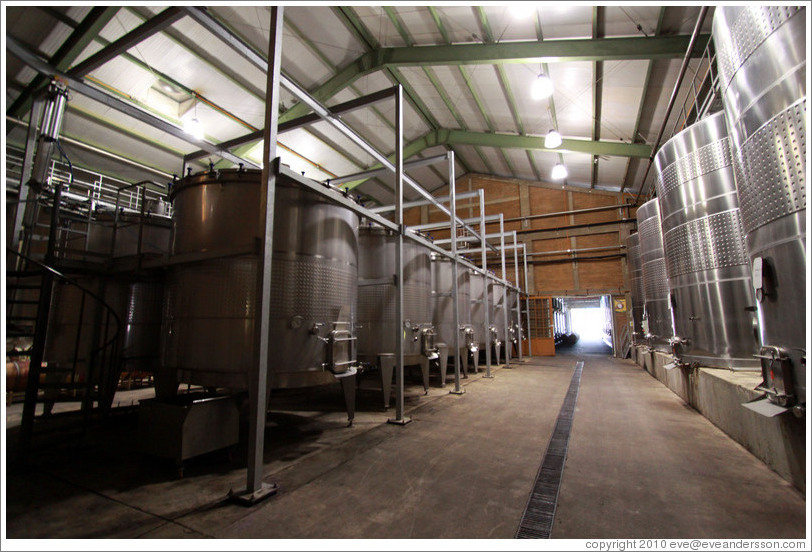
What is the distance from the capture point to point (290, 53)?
934 cm

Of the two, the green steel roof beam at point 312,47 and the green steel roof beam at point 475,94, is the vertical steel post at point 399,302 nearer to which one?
the green steel roof beam at point 312,47

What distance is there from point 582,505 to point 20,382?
31.0ft

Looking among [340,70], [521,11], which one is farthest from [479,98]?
[340,70]

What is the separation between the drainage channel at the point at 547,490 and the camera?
7.60ft

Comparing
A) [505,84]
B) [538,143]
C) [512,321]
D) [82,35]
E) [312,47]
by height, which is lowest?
[512,321]

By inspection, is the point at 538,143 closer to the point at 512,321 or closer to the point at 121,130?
the point at 512,321

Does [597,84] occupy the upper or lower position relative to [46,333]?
upper

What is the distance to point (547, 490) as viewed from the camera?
2.87m

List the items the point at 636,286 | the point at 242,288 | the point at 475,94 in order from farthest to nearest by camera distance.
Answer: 1. the point at 636,286
2. the point at 475,94
3. the point at 242,288

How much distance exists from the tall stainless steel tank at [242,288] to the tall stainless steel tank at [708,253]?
5087 mm

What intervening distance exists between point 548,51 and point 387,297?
680cm

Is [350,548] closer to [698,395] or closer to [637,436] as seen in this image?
[637,436]

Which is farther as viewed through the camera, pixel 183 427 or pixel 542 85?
pixel 542 85

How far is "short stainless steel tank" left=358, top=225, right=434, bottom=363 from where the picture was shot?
5918 millimetres
